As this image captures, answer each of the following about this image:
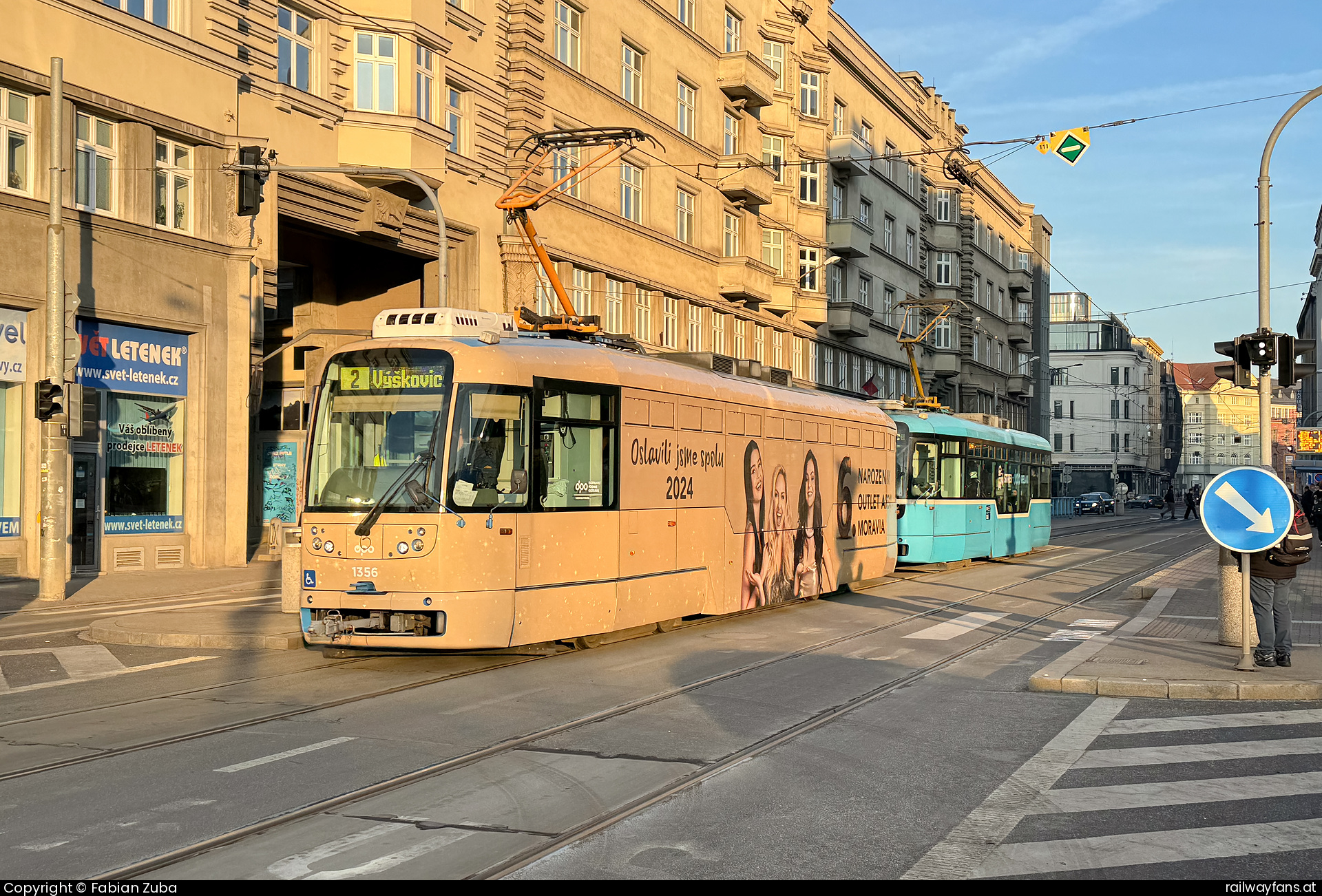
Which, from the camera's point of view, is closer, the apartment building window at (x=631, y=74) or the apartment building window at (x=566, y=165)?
the apartment building window at (x=566, y=165)

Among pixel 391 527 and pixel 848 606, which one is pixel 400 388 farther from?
pixel 848 606

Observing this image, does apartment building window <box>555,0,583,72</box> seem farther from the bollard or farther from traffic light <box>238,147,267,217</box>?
the bollard

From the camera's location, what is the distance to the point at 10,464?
21.1m

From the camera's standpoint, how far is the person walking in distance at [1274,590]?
11258 millimetres

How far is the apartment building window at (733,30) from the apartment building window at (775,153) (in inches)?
155

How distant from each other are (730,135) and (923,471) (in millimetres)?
21253

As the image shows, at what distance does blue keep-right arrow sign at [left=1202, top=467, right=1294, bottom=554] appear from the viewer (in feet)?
35.5

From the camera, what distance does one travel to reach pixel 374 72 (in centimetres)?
2739

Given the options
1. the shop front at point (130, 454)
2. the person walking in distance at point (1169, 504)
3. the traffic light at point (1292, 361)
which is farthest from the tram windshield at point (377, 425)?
the person walking in distance at point (1169, 504)

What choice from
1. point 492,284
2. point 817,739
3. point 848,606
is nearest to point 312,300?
point 492,284

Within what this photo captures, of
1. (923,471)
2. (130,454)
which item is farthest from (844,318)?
(130,454)

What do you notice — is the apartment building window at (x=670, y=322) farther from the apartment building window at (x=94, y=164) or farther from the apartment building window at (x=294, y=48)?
the apartment building window at (x=94, y=164)

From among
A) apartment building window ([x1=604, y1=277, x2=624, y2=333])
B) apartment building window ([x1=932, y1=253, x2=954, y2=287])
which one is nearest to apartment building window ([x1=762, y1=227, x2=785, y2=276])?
apartment building window ([x1=604, y1=277, x2=624, y2=333])

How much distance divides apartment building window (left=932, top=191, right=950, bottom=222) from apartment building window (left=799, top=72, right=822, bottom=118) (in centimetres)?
1867
